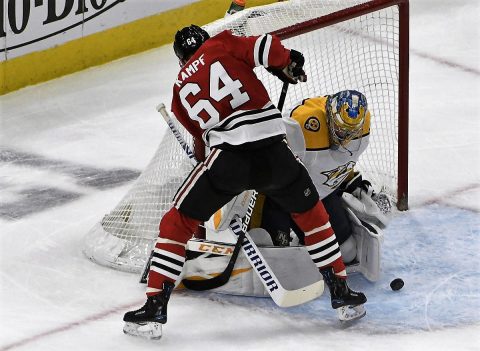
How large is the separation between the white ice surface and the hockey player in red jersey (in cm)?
23

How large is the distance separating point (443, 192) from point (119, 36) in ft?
7.32

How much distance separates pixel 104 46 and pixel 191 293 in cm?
258

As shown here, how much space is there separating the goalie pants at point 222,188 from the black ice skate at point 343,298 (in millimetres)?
221

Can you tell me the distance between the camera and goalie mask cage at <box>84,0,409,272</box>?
479 cm

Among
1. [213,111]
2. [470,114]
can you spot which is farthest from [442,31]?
[213,111]

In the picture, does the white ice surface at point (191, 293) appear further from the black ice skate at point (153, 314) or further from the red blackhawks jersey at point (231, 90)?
the red blackhawks jersey at point (231, 90)

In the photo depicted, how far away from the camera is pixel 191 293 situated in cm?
453

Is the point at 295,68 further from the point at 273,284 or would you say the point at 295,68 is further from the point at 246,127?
the point at 273,284

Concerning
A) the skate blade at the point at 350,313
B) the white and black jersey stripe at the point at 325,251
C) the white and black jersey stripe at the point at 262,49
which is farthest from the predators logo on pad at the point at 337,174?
the white and black jersey stripe at the point at 262,49

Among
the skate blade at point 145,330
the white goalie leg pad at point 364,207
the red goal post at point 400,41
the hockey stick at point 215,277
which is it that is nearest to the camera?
the skate blade at point 145,330

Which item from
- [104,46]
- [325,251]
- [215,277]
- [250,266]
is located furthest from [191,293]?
[104,46]

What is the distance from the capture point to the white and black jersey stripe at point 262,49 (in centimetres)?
407

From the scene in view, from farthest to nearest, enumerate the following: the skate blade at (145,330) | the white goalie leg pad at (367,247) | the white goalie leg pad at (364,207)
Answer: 1. the white goalie leg pad at (364,207)
2. the white goalie leg pad at (367,247)
3. the skate blade at (145,330)

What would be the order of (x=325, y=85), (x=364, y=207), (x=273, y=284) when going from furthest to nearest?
(x=325, y=85) → (x=364, y=207) → (x=273, y=284)
